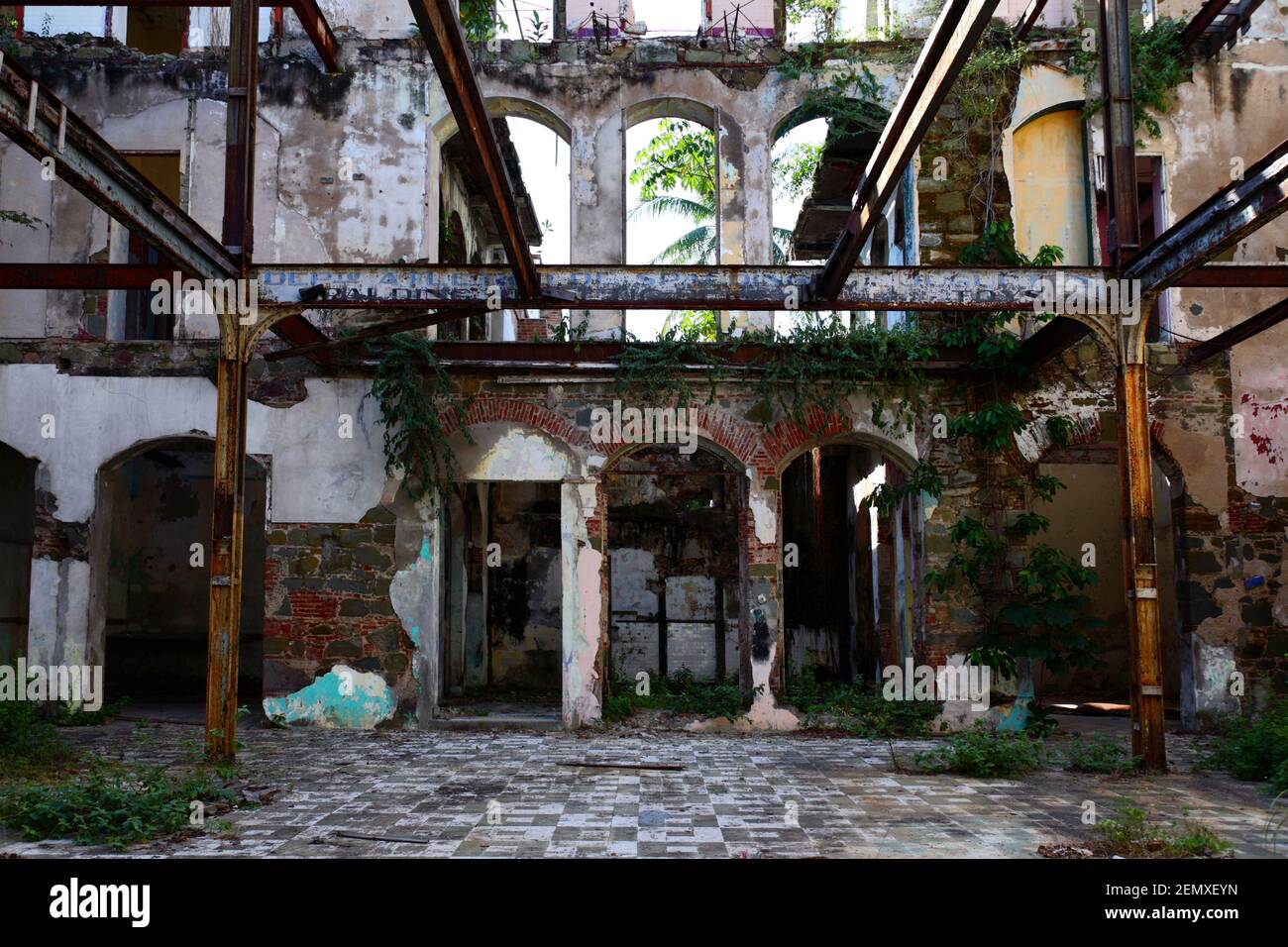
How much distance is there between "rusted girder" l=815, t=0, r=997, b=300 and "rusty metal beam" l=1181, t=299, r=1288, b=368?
4763 mm

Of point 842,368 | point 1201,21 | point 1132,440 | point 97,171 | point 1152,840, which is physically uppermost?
point 1201,21

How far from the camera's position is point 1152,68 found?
1258cm

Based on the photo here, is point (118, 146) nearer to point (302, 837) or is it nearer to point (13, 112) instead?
point (13, 112)

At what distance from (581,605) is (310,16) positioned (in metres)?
7.48

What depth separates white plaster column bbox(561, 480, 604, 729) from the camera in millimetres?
11836

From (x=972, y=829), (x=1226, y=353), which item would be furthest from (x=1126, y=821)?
(x=1226, y=353)

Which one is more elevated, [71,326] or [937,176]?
[937,176]

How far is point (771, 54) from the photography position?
12.9 metres

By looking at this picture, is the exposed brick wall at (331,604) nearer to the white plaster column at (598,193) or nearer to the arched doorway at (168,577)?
the white plaster column at (598,193)

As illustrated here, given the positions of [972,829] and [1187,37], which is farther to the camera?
[1187,37]

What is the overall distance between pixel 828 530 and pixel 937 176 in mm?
6667

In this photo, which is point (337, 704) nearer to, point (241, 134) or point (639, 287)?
point (639, 287)

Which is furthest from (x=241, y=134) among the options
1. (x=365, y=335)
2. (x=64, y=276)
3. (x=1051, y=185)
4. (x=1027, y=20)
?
(x=1051, y=185)

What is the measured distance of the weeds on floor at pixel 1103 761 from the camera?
335 inches
